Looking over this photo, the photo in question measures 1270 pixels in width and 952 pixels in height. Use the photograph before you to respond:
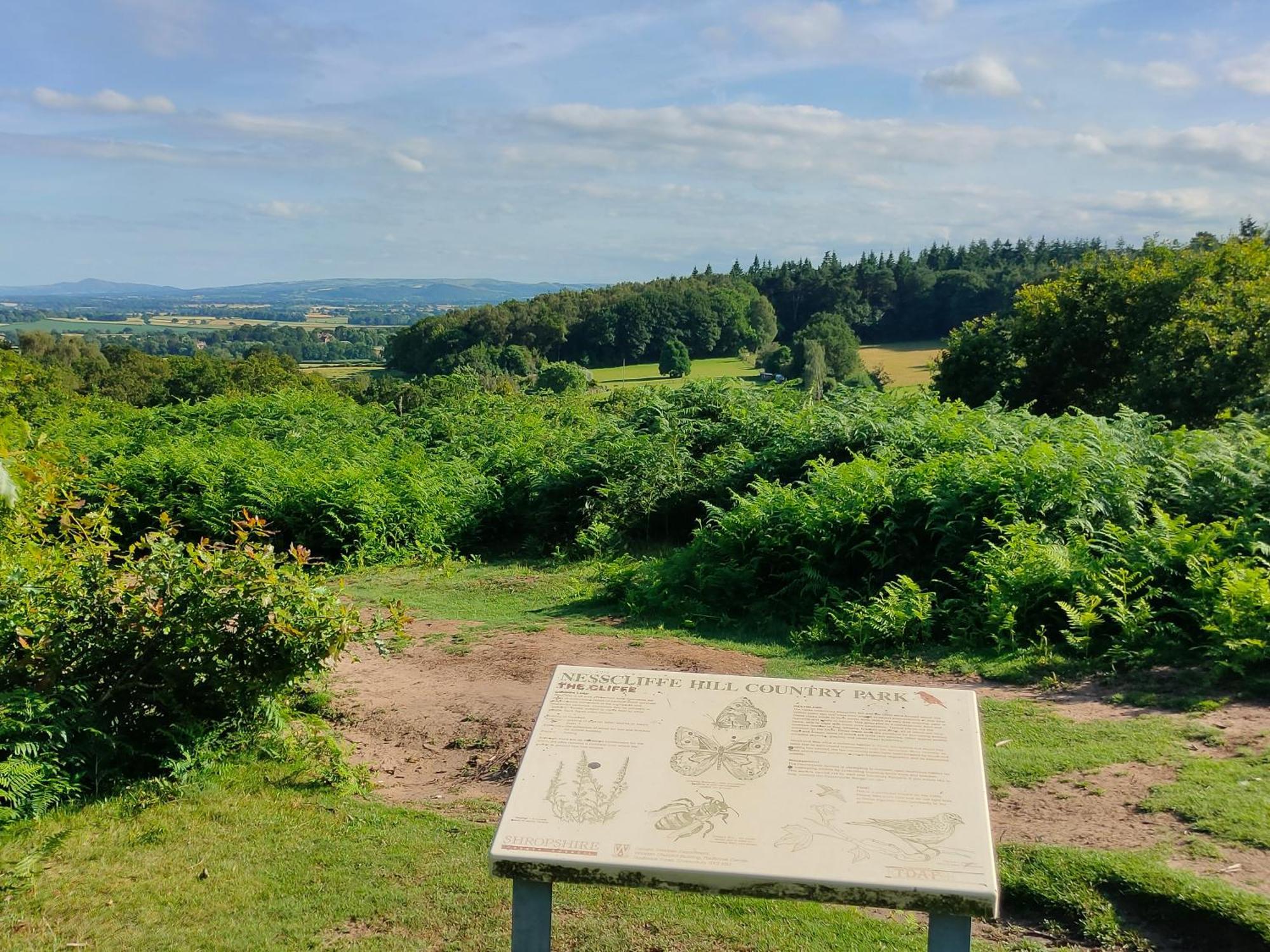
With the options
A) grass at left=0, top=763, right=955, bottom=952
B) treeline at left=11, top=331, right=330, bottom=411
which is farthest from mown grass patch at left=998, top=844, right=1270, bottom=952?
treeline at left=11, top=331, right=330, bottom=411

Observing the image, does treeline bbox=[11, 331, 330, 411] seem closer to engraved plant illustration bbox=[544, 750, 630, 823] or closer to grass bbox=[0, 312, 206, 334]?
engraved plant illustration bbox=[544, 750, 630, 823]

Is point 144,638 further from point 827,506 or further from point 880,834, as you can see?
point 827,506

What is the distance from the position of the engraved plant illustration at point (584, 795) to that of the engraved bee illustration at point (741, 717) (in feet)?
1.39

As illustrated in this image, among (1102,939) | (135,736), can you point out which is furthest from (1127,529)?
(135,736)

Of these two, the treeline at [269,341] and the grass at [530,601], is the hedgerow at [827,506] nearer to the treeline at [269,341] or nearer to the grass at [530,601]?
the grass at [530,601]

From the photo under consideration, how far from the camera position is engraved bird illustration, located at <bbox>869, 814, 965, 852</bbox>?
329cm

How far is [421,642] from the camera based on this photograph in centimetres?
941

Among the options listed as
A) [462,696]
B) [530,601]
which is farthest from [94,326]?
[462,696]

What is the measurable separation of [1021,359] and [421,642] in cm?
1928

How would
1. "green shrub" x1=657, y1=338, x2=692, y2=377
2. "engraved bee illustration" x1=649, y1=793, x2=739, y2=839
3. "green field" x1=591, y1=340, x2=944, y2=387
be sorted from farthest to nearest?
"green shrub" x1=657, y1=338, x2=692, y2=377 → "green field" x1=591, y1=340, x2=944, y2=387 → "engraved bee illustration" x1=649, y1=793, x2=739, y2=839

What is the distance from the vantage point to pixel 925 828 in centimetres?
334

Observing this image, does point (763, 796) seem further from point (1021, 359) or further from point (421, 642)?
point (1021, 359)

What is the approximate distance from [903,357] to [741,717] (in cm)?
7180

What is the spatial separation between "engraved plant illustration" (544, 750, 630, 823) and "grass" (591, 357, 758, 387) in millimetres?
58138
